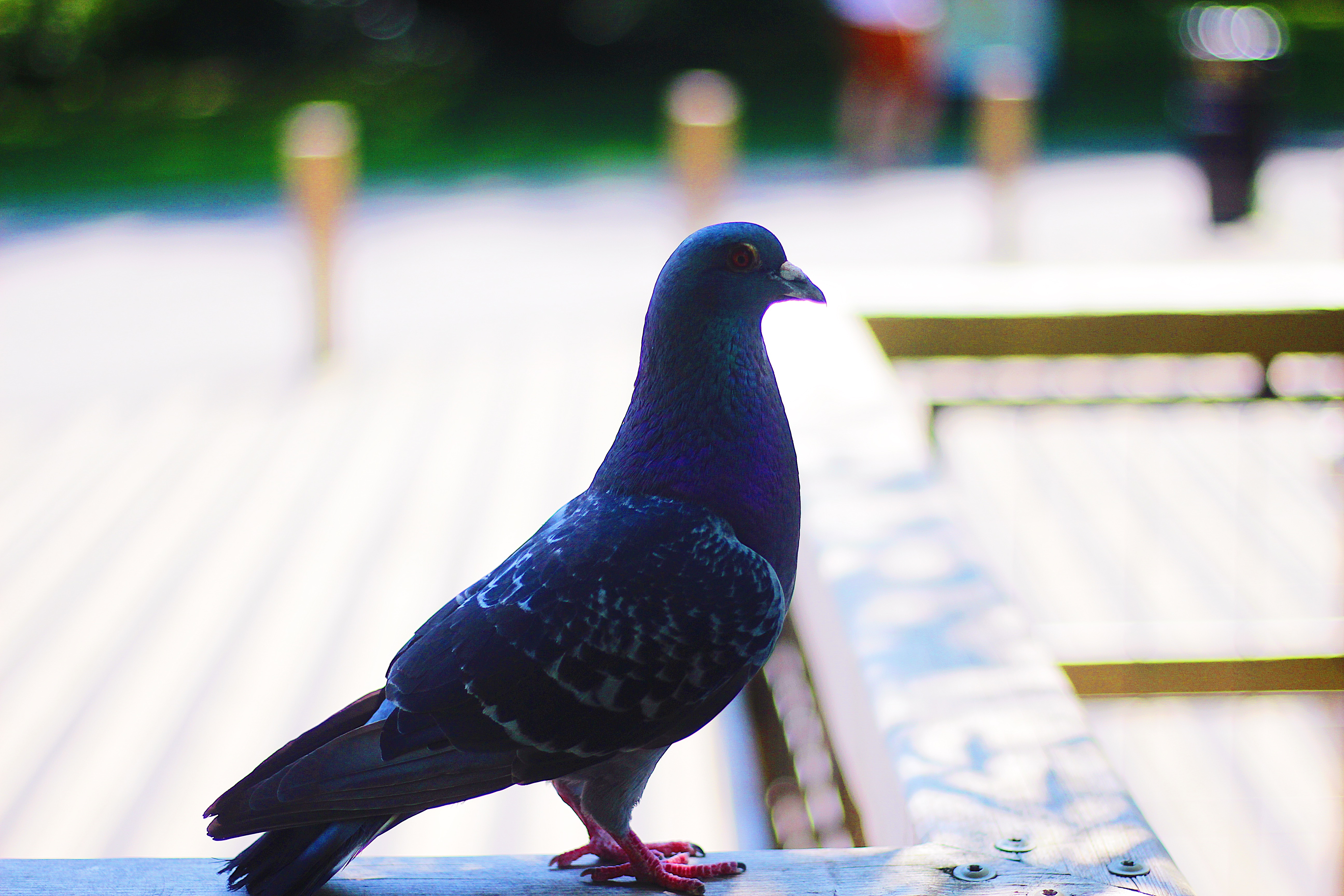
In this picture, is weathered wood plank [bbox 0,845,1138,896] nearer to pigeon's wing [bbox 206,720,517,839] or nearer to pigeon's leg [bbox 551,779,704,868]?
pigeon's leg [bbox 551,779,704,868]

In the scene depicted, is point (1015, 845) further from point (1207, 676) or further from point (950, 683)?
point (1207, 676)

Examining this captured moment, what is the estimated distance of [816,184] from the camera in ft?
42.5

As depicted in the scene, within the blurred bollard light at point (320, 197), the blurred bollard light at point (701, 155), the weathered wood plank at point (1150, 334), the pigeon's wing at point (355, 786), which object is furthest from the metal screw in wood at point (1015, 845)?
the blurred bollard light at point (701, 155)

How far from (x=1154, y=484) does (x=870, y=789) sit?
4.58m

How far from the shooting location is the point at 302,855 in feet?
5.35

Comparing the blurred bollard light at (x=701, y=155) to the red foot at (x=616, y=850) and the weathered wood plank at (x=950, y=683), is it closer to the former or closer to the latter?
the weathered wood plank at (x=950, y=683)

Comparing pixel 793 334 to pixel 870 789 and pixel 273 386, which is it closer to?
pixel 870 789

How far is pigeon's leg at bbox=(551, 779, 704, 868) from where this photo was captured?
188cm

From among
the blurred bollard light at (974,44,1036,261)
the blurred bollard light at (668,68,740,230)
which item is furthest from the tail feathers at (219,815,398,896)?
the blurred bollard light at (974,44,1036,261)

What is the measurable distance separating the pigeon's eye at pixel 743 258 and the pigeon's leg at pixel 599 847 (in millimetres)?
792

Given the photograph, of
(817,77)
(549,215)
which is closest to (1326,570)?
(549,215)

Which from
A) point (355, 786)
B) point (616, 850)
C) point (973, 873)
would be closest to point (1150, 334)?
point (973, 873)

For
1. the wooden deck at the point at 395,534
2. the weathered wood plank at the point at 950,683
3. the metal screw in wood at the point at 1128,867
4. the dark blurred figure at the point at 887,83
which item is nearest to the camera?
the metal screw in wood at the point at 1128,867

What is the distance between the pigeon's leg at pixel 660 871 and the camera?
1.78 metres
